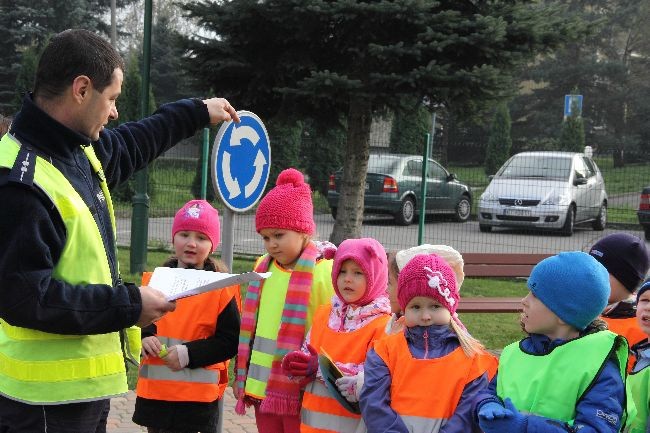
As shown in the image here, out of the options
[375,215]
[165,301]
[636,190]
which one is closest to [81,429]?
[165,301]

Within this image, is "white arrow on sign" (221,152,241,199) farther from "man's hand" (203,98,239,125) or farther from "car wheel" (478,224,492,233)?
"car wheel" (478,224,492,233)

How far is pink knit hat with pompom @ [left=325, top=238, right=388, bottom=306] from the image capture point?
12.6ft

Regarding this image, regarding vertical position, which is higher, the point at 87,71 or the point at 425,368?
the point at 87,71

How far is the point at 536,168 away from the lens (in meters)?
13.0

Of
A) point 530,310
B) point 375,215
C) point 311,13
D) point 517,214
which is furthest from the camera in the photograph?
point 375,215

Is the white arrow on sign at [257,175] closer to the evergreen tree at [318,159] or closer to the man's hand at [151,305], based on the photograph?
the man's hand at [151,305]

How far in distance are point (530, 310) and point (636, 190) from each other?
10189 mm

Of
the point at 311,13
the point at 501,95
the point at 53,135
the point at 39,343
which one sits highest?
the point at 311,13

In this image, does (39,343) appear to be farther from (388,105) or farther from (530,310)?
(388,105)

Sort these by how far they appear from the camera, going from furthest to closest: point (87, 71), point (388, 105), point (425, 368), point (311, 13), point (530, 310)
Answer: point (388, 105) → point (311, 13) → point (425, 368) → point (530, 310) → point (87, 71)

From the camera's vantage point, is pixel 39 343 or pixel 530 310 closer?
pixel 39 343

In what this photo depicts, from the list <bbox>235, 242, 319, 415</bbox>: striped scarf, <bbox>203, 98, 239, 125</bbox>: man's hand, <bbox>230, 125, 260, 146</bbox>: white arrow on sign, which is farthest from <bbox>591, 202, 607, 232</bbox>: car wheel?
<bbox>203, 98, 239, 125</bbox>: man's hand

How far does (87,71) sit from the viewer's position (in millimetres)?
2650

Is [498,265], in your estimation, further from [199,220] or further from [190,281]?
[190,281]
